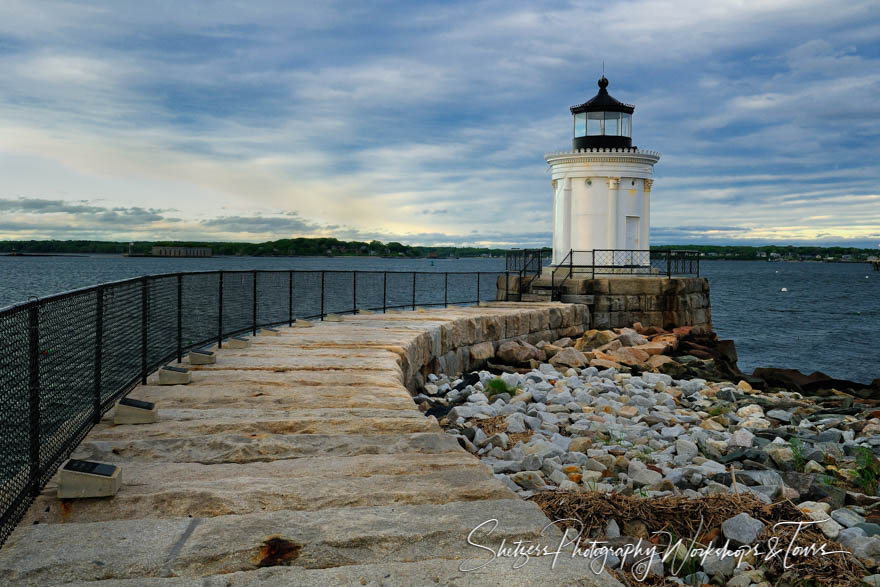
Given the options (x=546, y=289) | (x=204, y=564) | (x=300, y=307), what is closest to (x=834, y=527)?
(x=204, y=564)

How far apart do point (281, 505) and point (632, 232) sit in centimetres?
2120

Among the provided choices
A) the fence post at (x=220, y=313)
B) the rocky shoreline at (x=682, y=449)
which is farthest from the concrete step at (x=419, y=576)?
the fence post at (x=220, y=313)

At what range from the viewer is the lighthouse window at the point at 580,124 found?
76.6 feet

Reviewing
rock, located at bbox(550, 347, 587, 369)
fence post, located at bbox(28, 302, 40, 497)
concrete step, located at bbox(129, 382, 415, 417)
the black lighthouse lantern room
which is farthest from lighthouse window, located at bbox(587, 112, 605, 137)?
fence post, located at bbox(28, 302, 40, 497)

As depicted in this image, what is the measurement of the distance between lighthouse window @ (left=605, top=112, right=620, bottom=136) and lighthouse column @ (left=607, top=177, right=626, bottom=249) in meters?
1.73

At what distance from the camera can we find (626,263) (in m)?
23.2

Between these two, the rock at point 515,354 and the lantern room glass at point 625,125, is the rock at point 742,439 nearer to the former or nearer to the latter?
the rock at point 515,354

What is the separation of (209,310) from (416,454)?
5.85m

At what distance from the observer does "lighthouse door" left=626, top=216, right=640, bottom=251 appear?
76.4 feet

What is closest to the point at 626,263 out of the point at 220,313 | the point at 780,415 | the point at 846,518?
the point at 780,415

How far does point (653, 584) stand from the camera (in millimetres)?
3916

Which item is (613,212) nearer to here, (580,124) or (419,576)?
(580,124)

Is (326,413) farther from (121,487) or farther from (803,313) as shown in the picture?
(803,313)

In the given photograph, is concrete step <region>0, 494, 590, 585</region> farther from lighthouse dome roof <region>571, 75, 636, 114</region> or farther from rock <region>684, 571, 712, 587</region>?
lighthouse dome roof <region>571, 75, 636, 114</region>
